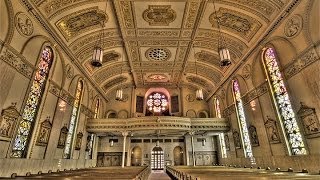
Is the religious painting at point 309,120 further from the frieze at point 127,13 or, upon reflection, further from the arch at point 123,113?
the arch at point 123,113

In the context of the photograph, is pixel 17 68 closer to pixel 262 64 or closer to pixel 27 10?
pixel 27 10

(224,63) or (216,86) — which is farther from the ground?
(216,86)

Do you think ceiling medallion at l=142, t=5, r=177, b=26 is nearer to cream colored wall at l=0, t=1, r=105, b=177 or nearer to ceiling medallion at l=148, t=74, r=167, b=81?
cream colored wall at l=0, t=1, r=105, b=177

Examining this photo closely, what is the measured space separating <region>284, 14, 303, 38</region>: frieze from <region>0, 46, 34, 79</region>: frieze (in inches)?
436

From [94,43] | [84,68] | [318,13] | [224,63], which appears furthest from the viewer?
[84,68]

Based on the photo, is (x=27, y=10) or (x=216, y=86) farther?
(x=216, y=86)

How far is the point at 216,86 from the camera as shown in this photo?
53.8 feet

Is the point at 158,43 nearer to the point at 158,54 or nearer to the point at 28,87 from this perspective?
the point at 158,54

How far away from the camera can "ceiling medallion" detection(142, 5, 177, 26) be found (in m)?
9.77

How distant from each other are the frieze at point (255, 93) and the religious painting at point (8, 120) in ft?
37.3

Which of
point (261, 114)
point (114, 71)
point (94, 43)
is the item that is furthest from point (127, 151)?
point (261, 114)

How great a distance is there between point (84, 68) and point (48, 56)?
3.23 meters

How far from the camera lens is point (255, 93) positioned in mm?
11094

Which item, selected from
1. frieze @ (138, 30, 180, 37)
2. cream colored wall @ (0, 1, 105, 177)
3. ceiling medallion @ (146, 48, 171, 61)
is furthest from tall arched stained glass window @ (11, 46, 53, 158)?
ceiling medallion @ (146, 48, 171, 61)
